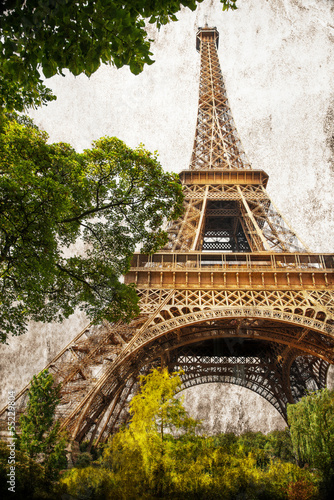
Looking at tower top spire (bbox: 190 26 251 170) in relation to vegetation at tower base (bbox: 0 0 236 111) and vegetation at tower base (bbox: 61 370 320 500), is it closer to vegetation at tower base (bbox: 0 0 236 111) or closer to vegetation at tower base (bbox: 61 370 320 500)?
vegetation at tower base (bbox: 61 370 320 500)

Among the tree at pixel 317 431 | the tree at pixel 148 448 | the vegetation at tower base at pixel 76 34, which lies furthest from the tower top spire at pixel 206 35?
the vegetation at tower base at pixel 76 34

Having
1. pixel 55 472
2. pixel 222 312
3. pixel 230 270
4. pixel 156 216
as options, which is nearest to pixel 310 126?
pixel 230 270

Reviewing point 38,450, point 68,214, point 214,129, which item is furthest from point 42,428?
point 214,129

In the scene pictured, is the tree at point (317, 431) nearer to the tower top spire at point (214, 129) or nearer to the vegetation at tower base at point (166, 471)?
the vegetation at tower base at point (166, 471)

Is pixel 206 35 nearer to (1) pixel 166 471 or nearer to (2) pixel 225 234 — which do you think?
(2) pixel 225 234

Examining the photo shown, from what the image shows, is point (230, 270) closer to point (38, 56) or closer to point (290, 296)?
point (290, 296)
